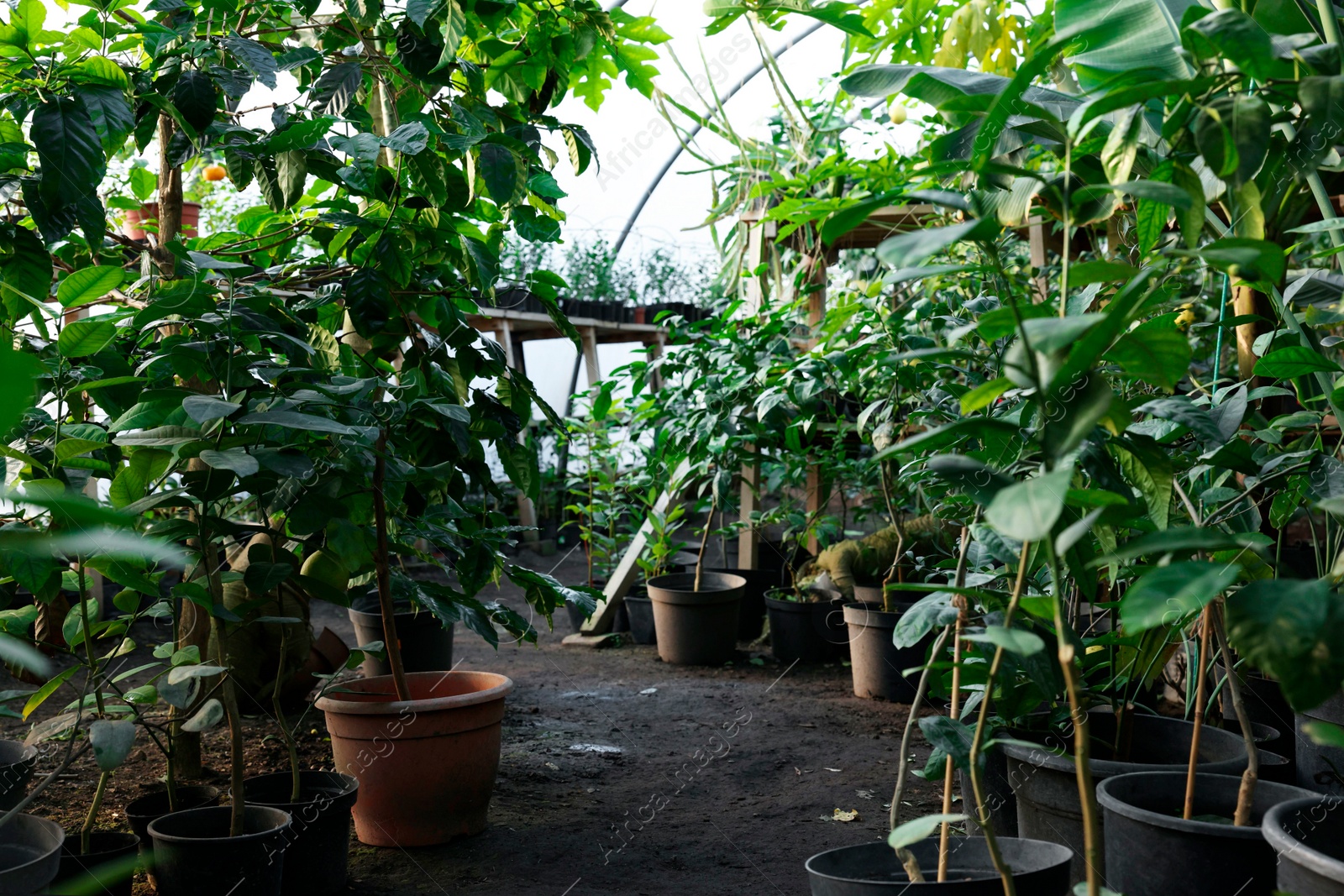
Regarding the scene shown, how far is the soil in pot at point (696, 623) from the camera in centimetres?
350

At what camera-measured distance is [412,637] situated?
2.92 meters

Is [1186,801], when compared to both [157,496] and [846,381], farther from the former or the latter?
[846,381]

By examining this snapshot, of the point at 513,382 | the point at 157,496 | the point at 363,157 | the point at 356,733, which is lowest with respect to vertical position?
the point at 356,733

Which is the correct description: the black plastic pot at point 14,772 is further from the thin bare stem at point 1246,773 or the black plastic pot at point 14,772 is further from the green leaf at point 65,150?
the thin bare stem at point 1246,773

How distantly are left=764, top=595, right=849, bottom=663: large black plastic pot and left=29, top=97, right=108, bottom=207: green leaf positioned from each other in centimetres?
277

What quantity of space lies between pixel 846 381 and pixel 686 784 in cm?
119

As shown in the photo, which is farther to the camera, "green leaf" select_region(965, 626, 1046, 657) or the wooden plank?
the wooden plank

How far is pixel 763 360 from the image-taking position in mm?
3070

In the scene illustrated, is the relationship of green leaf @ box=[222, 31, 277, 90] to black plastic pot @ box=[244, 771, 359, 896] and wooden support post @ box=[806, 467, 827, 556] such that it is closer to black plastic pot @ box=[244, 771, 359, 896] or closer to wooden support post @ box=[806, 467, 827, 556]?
black plastic pot @ box=[244, 771, 359, 896]

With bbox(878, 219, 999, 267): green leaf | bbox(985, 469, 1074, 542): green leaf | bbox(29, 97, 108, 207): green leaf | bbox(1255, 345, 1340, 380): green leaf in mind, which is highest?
bbox(29, 97, 108, 207): green leaf

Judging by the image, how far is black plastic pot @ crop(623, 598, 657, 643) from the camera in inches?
153

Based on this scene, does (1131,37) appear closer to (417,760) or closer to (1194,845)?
(1194,845)

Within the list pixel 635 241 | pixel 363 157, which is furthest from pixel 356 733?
pixel 635 241

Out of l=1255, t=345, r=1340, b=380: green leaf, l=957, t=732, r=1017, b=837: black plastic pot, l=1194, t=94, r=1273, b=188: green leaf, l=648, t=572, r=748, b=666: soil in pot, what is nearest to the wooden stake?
l=1255, t=345, r=1340, b=380: green leaf
